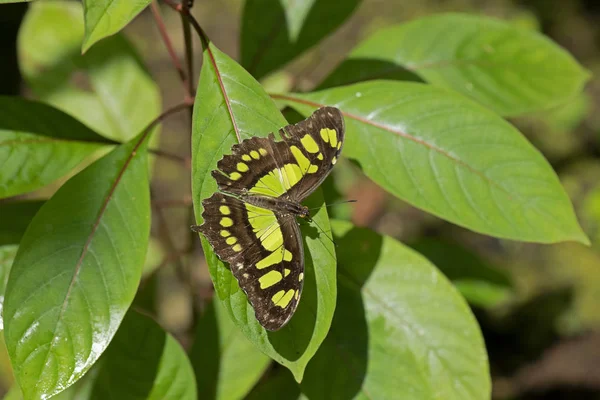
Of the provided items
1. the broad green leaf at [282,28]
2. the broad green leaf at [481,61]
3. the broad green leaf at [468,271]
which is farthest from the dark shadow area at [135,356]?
the broad green leaf at [468,271]

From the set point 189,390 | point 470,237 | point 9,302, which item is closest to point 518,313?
point 470,237

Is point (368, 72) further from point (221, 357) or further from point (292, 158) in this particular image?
point (221, 357)

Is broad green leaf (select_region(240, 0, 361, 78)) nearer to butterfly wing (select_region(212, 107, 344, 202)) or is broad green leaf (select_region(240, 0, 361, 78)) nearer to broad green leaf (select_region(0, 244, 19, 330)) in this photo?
butterfly wing (select_region(212, 107, 344, 202))

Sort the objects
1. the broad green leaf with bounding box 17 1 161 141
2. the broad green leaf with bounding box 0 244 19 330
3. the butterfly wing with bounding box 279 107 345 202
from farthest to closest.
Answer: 1. the broad green leaf with bounding box 17 1 161 141
2. the broad green leaf with bounding box 0 244 19 330
3. the butterfly wing with bounding box 279 107 345 202

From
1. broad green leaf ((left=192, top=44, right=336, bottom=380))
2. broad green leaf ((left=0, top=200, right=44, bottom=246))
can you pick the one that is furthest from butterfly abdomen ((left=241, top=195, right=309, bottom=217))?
broad green leaf ((left=0, top=200, right=44, bottom=246))

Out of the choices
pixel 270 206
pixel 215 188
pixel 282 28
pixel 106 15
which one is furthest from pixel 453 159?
pixel 106 15

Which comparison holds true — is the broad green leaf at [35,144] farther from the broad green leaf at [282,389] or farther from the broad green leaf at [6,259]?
the broad green leaf at [282,389]
